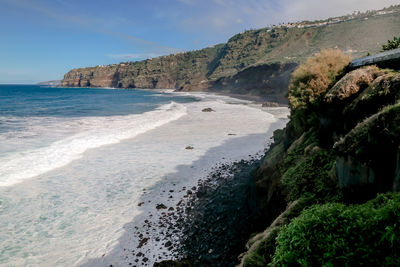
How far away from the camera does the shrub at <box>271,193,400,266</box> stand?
9.05 ft

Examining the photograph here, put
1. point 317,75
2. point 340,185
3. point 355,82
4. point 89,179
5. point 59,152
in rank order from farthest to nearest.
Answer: point 59,152, point 89,179, point 317,75, point 355,82, point 340,185

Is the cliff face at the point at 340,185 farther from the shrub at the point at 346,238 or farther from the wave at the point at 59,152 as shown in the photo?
the wave at the point at 59,152

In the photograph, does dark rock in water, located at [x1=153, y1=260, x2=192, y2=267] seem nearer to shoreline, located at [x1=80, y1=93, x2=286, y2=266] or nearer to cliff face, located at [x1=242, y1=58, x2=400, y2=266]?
shoreline, located at [x1=80, y1=93, x2=286, y2=266]

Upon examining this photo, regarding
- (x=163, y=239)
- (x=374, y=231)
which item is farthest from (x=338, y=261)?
(x=163, y=239)

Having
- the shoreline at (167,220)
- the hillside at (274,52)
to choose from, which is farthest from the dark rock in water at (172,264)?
the hillside at (274,52)

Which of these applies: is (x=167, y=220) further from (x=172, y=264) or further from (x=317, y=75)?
(x=317, y=75)

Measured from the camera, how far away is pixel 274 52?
4966 inches

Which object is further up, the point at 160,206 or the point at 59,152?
the point at 59,152

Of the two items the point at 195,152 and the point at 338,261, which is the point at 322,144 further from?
the point at 195,152

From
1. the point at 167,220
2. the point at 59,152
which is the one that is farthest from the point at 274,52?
the point at 167,220

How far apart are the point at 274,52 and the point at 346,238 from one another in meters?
137

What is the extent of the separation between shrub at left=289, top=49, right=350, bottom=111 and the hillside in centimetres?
5938

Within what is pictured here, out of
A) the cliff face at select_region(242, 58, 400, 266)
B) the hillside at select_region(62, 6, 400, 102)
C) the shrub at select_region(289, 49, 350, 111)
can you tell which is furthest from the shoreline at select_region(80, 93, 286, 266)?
the hillside at select_region(62, 6, 400, 102)

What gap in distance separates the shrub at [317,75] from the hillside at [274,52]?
59.4 meters
